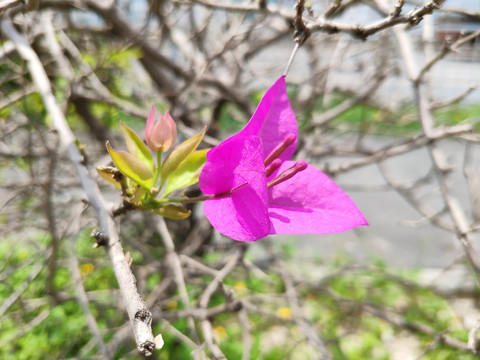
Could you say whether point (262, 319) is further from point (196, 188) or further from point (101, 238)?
point (101, 238)

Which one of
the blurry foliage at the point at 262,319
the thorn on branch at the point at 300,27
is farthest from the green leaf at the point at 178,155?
the blurry foliage at the point at 262,319

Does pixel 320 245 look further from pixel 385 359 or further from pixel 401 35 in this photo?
pixel 401 35

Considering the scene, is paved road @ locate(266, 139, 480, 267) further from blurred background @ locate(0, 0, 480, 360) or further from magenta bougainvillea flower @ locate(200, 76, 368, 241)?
magenta bougainvillea flower @ locate(200, 76, 368, 241)

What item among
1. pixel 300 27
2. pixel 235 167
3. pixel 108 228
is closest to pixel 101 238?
pixel 108 228

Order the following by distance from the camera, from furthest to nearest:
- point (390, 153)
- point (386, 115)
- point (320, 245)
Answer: point (320, 245) → point (386, 115) → point (390, 153)

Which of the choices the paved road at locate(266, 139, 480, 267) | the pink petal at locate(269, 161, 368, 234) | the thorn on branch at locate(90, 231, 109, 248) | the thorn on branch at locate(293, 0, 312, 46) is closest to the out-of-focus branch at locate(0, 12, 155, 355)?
the thorn on branch at locate(90, 231, 109, 248)

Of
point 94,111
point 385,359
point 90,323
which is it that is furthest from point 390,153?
point 94,111

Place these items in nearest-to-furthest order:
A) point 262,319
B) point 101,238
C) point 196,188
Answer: point 101,238
point 196,188
point 262,319
